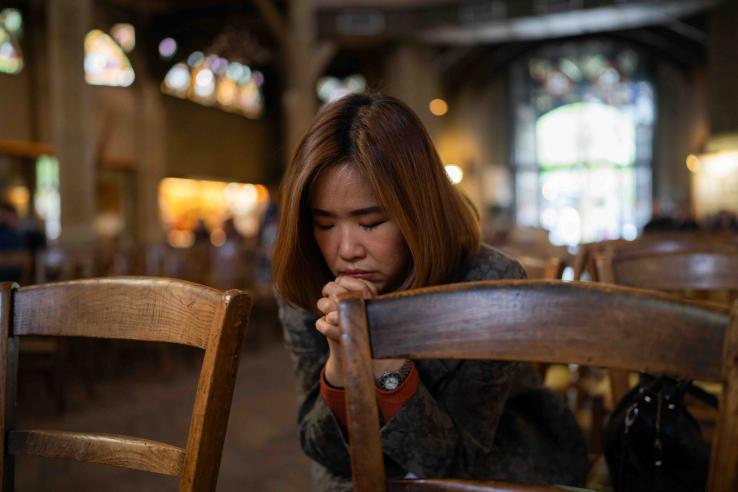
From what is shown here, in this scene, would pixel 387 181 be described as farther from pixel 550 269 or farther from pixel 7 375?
pixel 550 269

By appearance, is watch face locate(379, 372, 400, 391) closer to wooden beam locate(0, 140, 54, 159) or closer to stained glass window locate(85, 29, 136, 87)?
wooden beam locate(0, 140, 54, 159)

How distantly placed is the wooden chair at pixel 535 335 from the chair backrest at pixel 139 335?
219 millimetres

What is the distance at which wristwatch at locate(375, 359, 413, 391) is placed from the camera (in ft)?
3.45

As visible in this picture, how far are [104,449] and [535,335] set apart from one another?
2.25 feet

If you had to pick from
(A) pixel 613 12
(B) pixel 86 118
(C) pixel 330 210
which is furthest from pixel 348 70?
(C) pixel 330 210

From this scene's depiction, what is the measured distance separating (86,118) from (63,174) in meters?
0.68

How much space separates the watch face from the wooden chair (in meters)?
0.23

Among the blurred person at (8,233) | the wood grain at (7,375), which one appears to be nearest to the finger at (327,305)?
the wood grain at (7,375)

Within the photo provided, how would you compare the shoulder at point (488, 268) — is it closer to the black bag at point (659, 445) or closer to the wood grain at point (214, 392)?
the black bag at point (659, 445)

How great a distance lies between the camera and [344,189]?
1149 millimetres

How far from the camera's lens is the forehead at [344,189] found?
1.14 m

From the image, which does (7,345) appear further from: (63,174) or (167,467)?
(63,174)

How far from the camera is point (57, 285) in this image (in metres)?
1.11

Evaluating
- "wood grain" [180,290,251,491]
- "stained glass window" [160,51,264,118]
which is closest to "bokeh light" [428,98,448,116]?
"stained glass window" [160,51,264,118]
